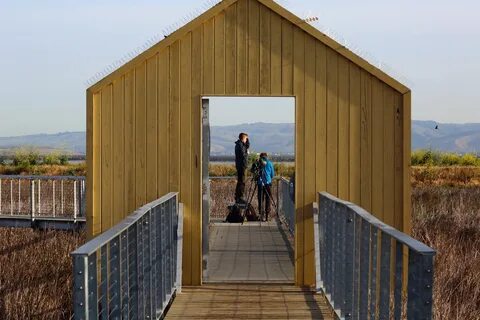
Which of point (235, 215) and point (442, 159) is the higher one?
point (442, 159)

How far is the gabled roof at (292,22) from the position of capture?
962 cm

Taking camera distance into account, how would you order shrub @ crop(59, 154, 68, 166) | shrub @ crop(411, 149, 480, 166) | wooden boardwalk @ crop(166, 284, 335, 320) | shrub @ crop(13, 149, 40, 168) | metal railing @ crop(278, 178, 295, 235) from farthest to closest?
shrub @ crop(59, 154, 68, 166) → shrub @ crop(411, 149, 480, 166) → shrub @ crop(13, 149, 40, 168) → metal railing @ crop(278, 178, 295, 235) → wooden boardwalk @ crop(166, 284, 335, 320)

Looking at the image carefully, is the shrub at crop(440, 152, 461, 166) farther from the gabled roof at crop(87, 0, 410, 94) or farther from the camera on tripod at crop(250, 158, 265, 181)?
the gabled roof at crop(87, 0, 410, 94)

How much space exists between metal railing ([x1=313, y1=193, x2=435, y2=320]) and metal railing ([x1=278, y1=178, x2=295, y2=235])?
469 centimetres

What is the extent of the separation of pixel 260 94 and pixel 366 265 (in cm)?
404

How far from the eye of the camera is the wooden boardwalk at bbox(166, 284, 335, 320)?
805cm

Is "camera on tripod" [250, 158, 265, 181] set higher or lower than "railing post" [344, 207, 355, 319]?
higher

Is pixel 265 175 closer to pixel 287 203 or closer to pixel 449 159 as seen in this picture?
pixel 287 203

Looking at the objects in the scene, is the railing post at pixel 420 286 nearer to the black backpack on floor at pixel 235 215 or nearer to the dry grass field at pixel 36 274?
Result: the dry grass field at pixel 36 274

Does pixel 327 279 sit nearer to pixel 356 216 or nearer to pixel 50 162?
pixel 356 216

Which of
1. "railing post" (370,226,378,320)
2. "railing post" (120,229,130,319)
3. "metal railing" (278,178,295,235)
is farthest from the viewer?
"metal railing" (278,178,295,235)

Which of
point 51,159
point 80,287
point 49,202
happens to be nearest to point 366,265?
point 80,287

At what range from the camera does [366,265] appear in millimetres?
5977

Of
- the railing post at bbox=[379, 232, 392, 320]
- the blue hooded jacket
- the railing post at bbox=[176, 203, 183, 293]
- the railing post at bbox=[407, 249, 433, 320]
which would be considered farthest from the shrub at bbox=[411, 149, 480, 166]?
the railing post at bbox=[407, 249, 433, 320]
